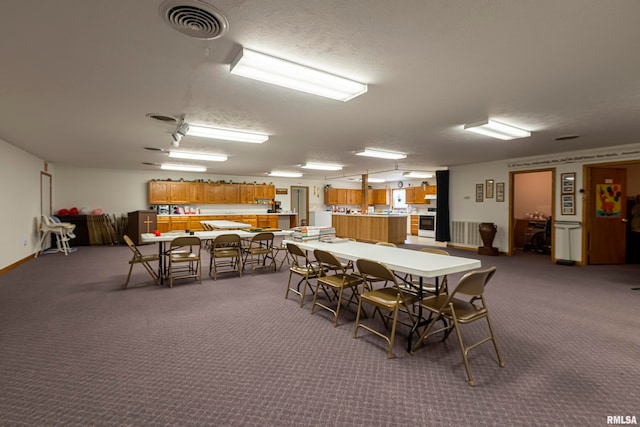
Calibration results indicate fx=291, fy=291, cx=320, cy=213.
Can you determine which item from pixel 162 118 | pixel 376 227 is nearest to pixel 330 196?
pixel 376 227

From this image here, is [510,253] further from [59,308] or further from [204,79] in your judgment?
[59,308]

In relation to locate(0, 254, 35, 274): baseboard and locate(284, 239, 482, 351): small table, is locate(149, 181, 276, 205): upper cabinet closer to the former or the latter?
locate(0, 254, 35, 274): baseboard

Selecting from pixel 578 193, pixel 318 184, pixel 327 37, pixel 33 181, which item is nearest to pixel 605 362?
pixel 327 37

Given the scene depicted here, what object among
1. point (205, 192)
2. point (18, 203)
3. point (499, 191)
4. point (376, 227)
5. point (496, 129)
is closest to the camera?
point (496, 129)

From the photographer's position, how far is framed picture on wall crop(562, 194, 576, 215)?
691 cm

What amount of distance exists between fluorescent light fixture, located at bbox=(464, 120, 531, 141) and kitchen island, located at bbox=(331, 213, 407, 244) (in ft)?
16.5

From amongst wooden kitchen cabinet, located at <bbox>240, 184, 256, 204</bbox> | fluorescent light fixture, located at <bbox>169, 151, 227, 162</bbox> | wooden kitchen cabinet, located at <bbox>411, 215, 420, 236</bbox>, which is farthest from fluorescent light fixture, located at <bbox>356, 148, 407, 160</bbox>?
wooden kitchen cabinet, located at <bbox>240, 184, 256, 204</bbox>

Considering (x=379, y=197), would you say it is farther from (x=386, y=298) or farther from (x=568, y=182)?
(x=386, y=298)

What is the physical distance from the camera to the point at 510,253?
26.3 feet

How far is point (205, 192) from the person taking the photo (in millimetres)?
11266

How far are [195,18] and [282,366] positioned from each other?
2.66 metres

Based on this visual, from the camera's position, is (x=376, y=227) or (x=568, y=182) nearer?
(x=568, y=182)

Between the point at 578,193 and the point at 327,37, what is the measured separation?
7.66m

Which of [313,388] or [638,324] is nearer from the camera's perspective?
[313,388]
